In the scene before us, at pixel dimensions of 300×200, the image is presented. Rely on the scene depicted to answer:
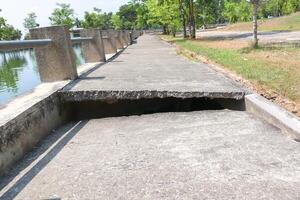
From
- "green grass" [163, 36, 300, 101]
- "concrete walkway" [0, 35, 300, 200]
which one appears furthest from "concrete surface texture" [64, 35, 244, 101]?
"green grass" [163, 36, 300, 101]

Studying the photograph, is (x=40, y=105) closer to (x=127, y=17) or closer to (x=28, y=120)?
(x=28, y=120)

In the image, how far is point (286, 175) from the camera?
2.82m

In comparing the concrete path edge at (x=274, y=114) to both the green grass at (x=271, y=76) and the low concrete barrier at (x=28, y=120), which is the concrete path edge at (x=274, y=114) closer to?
the green grass at (x=271, y=76)

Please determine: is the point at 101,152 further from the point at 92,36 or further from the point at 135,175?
the point at 92,36

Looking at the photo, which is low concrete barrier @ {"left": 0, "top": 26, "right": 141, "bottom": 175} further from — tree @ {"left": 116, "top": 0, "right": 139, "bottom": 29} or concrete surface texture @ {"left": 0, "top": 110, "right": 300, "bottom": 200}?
tree @ {"left": 116, "top": 0, "right": 139, "bottom": 29}

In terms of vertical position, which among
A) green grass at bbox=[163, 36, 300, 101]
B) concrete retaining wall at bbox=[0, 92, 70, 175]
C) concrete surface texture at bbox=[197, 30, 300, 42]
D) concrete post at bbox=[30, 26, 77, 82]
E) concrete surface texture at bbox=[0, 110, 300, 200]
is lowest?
concrete surface texture at bbox=[197, 30, 300, 42]

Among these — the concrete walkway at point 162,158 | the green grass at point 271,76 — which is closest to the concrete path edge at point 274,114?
the concrete walkway at point 162,158

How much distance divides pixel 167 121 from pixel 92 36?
18.4 feet

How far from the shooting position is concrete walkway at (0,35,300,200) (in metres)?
2.71

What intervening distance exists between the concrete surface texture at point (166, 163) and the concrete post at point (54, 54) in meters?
1.60

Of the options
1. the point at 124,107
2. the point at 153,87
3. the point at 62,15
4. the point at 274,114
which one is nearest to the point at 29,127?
the point at 124,107

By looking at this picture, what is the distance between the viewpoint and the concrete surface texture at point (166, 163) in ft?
8.85

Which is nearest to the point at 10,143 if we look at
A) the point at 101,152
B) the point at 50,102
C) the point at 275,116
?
the point at 101,152

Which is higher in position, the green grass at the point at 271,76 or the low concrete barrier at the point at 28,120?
the low concrete barrier at the point at 28,120
